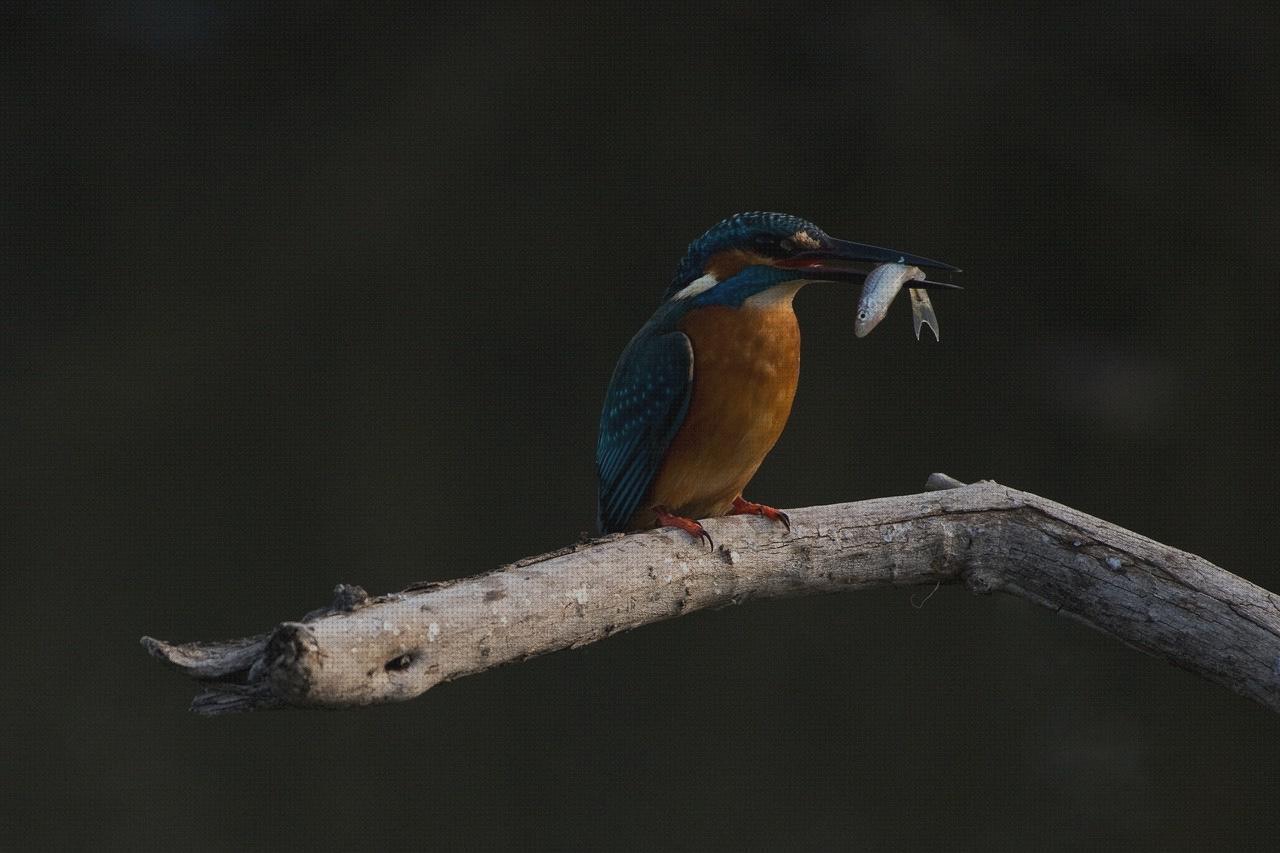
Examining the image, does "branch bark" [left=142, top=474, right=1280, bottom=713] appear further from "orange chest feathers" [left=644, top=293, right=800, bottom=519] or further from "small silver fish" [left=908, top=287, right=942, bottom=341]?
"small silver fish" [left=908, top=287, right=942, bottom=341]

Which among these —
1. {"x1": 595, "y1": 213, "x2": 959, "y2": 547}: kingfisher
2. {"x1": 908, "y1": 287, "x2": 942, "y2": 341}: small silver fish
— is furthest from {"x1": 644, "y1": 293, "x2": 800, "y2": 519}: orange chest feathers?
{"x1": 908, "y1": 287, "x2": 942, "y2": 341}: small silver fish

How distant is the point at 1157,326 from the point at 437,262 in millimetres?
1596

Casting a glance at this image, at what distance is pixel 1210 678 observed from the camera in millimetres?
1705

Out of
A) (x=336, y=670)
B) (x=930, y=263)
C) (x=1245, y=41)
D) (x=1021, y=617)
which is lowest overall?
(x=1021, y=617)

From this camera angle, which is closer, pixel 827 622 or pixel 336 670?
pixel 336 670

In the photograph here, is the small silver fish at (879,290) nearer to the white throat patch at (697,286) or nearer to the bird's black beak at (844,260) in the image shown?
the bird's black beak at (844,260)

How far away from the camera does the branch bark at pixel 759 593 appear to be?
1303 mm

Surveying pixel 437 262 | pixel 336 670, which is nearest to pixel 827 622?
pixel 437 262

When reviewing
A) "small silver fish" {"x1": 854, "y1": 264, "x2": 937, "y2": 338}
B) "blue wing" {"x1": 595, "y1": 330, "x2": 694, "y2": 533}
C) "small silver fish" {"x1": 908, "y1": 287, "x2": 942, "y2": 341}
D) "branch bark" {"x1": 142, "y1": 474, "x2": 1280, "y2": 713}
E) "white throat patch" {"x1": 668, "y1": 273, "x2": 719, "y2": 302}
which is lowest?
"branch bark" {"x1": 142, "y1": 474, "x2": 1280, "y2": 713}

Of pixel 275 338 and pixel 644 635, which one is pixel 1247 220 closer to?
pixel 644 635

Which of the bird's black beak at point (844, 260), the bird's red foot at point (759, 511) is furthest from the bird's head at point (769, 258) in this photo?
the bird's red foot at point (759, 511)

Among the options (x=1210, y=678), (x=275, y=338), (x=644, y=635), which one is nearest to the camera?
(x=1210, y=678)

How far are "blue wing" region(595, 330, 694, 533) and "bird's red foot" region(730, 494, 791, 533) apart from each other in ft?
0.47

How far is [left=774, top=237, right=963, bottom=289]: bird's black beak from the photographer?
68.5 inches
